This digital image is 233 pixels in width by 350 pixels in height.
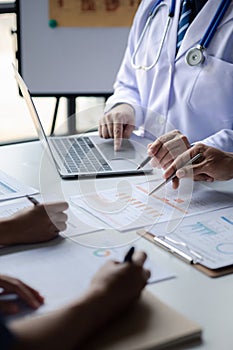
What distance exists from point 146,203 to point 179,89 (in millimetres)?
463

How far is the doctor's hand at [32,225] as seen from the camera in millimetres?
1104

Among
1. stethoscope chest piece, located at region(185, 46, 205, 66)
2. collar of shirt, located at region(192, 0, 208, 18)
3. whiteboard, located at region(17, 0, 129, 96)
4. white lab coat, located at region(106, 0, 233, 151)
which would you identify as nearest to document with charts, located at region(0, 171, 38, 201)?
white lab coat, located at region(106, 0, 233, 151)

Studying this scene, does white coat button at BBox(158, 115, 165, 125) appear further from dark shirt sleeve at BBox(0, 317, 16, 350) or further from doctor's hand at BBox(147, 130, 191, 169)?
dark shirt sleeve at BBox(0, 317, 16, 350)

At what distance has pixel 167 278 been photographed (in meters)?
1.01

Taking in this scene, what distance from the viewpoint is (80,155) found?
152 centimetres

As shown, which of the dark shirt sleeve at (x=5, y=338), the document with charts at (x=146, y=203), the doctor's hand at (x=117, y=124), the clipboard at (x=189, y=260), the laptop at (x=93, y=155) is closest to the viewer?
the dark shirt sleeve at (x=5, y=338)

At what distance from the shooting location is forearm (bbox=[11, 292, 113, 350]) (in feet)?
2.46

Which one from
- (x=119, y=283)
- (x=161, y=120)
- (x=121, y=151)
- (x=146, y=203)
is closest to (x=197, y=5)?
(x=161, y=120)

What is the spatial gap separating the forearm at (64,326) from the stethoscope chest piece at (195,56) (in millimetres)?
881

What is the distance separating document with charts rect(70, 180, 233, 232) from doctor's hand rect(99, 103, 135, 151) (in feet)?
0.68

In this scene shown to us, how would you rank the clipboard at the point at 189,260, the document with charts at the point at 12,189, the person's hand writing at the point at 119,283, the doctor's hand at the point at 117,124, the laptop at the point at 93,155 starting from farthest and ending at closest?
the doctor's hand at the point at 117,124 < the laptop at the point at 93,155 < the document with charts at the point at 12,189 < the clipboard at the point at 189,260 < the person's hand writing at the point at 119,283

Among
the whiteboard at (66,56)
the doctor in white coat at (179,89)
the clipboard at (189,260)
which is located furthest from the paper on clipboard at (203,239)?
the whiteboard at (66,56)

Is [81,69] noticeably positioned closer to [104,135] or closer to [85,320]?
[104,135]

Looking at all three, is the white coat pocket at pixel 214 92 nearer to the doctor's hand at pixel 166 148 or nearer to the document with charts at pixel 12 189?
the doctor's hand at pixel 166 148
